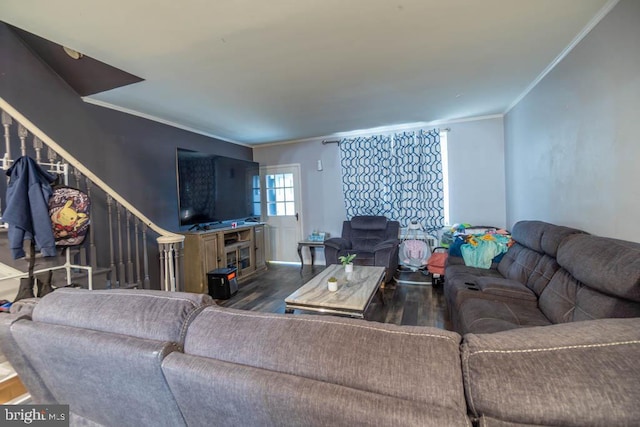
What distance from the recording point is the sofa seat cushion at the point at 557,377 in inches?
19.8

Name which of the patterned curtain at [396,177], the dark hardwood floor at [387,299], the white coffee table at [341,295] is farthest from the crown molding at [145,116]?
the white coffee table at [341,295]

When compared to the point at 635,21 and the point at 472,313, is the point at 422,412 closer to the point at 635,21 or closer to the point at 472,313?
the point at 472,313

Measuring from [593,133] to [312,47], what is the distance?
2.17 m

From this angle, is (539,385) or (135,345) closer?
(539,385)

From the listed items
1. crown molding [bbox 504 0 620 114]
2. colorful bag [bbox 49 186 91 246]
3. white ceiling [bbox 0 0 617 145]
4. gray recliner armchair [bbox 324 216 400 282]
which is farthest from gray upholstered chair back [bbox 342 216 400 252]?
colorful bag [bbox 49 186 91 246]

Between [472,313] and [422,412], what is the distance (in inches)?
60.8

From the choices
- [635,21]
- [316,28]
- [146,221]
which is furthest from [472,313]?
[146,221]

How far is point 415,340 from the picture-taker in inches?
25.4

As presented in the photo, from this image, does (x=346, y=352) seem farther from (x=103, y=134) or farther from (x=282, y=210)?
(x=282, y=210)

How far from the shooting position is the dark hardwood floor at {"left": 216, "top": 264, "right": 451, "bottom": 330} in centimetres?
268

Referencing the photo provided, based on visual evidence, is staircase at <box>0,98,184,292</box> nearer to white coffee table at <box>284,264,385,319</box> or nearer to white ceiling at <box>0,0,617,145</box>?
white ceiling at <box>0,0,617,145</box>

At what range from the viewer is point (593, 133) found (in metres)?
1.89

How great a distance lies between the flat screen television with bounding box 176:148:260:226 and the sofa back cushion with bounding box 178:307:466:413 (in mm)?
3213

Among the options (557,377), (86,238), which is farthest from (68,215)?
(557,377)
